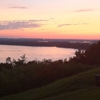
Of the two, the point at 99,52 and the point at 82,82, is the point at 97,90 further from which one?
the point at 99,52

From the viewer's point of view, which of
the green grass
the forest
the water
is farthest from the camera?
the water

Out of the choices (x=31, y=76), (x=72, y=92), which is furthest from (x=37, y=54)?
(x=72, y=92)

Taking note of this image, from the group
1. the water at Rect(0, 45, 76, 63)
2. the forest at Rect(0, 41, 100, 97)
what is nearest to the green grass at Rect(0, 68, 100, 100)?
the forest at Rect(0, 41, 100, 97)

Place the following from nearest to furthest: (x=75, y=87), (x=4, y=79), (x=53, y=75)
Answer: (x=75, y=87) → (x=4, y=79) → (x=53, y=75)

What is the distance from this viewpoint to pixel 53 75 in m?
21.0

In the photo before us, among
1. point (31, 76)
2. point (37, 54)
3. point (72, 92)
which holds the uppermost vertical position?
point (72, 92)

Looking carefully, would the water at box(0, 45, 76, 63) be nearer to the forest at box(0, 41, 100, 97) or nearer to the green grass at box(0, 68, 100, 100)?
the forest at box(0, 41, 100, 97)

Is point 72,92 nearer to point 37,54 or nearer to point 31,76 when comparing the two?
point 31,76

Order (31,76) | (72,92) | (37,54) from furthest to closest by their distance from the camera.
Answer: (37,54)
(31,76)
(72,92)

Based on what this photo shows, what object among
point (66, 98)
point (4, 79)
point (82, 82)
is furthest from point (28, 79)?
point (66, 98)

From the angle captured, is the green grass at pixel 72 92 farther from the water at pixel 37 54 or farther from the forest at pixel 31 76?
the water at pixel 37 54

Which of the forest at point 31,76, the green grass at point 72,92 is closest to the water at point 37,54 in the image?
the forest at point 31,76

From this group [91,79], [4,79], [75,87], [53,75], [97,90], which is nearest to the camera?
[97,90]

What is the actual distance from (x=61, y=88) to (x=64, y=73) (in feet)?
26.4
